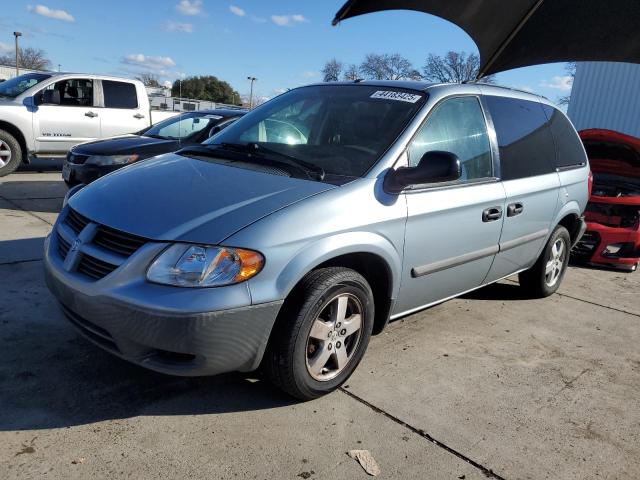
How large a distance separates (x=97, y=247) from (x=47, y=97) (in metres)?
8.05

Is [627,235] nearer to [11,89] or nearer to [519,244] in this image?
[519,244]

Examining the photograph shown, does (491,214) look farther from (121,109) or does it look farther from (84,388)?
(121,109)

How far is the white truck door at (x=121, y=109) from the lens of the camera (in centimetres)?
1002

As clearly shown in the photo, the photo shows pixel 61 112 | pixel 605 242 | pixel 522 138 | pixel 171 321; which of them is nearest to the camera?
pixel 171 321

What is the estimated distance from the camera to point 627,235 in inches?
252

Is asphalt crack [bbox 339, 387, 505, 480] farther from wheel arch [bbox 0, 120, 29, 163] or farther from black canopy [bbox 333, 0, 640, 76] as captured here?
wheel arch [bbox 0, 120, 29, 163]

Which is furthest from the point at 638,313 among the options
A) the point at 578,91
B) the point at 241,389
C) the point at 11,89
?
the point at 578,91

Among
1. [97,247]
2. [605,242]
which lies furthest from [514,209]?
[605,242]

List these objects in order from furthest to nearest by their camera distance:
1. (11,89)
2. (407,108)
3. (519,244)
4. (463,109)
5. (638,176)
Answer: (11,89) < (638,176) < (519,244) < (463,109) < (407,108)

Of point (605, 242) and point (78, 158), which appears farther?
point (78, 158)

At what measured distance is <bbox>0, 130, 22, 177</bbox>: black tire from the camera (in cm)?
911

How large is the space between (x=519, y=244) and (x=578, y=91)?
18.9 m

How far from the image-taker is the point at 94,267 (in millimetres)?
2598

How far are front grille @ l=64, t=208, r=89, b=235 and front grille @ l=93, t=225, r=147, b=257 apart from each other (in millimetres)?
173
